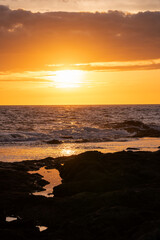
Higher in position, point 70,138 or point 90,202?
point 90,202

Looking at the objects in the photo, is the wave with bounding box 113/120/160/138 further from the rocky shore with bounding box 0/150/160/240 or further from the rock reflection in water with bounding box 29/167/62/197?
the rocky shore with bounding box 0/150/160/240

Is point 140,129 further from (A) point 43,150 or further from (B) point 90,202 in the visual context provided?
(B) point 90,202

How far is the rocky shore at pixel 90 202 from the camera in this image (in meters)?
8.75

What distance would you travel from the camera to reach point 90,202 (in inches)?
444

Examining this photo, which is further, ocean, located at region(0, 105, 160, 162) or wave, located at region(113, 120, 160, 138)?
wave, located at region(113, 120, 160, 138)

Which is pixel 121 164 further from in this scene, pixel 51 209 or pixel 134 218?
pixel 134 218

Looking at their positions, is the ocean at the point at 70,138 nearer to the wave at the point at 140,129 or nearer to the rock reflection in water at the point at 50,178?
the wave at the point at 140,129

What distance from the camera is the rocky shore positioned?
8.75 m

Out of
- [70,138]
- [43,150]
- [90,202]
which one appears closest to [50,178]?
[90,202]

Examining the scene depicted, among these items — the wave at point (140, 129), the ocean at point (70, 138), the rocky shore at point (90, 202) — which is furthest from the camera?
the wave at point (140, 129)

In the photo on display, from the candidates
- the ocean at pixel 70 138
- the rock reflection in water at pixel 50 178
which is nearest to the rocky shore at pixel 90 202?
the rock reflection in water at pixel 50 178

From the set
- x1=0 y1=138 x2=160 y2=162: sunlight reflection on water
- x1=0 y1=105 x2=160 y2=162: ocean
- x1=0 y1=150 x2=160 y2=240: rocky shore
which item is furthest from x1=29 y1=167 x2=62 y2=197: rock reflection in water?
x1=0 y1=105 x2=160 y2=162: ocean

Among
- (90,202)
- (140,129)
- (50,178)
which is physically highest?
(140,129)

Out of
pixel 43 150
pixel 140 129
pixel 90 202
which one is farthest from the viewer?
pixel 140 129
